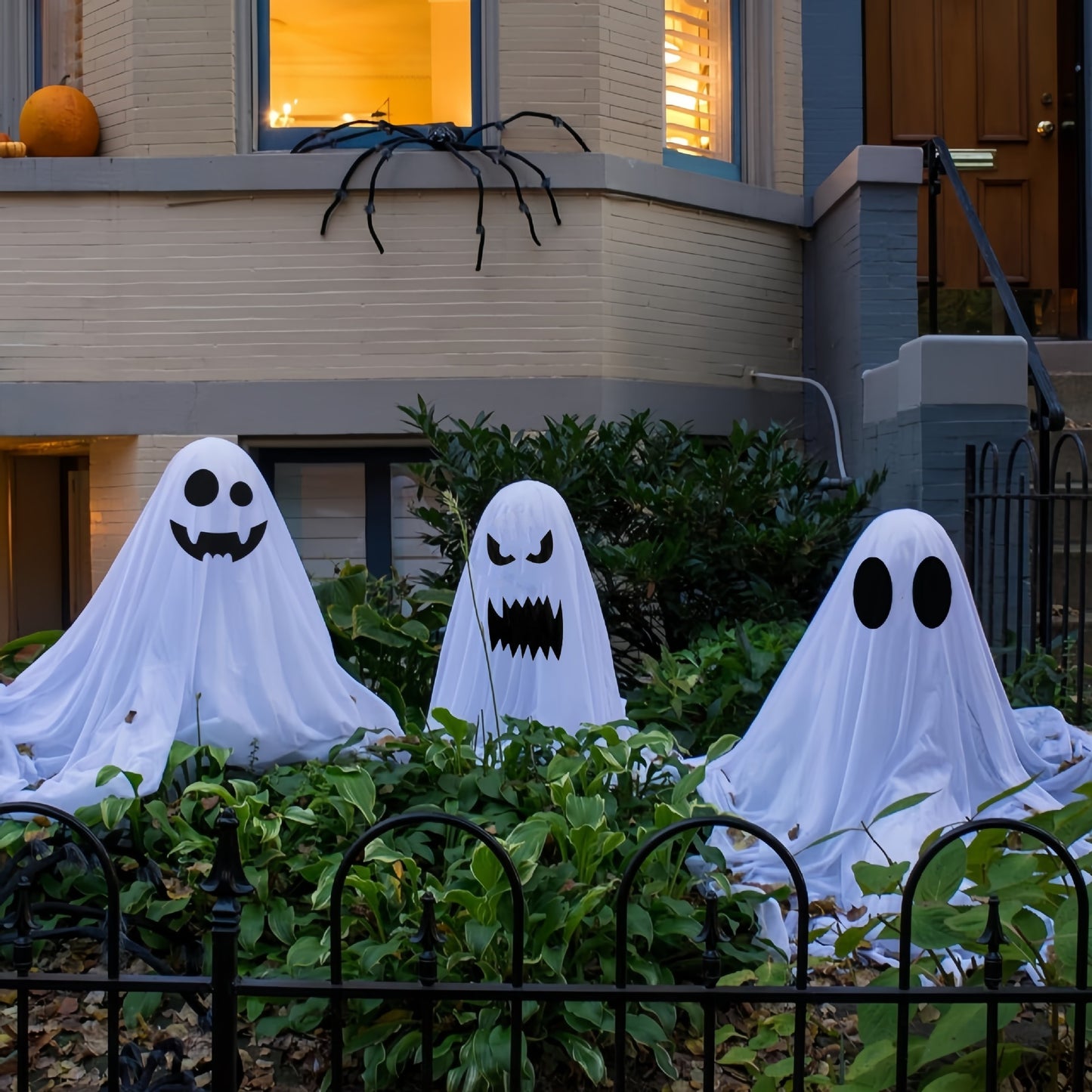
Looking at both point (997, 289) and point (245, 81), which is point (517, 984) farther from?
point (245, 81)

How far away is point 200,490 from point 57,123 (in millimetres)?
3778

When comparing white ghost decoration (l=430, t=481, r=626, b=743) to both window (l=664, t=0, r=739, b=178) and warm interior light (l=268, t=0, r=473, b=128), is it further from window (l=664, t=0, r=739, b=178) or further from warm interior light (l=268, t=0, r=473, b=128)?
window (l=664, t=0, r=739, b=178)

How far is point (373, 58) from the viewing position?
7.32 meters

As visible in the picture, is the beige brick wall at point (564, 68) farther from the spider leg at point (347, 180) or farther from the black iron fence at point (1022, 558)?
the black iron fence at point (1022, 558)

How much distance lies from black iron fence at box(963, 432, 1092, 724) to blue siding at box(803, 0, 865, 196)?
2.78 meters

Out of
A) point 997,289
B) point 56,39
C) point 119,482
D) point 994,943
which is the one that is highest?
point 56,39

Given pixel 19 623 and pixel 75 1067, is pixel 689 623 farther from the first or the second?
pixel 19 623

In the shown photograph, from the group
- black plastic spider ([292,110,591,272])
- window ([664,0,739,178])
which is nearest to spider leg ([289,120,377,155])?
black plastic spider ([292,110,591,272])

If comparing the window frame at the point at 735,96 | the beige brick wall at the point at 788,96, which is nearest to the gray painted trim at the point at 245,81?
the window frame at the point at 735,96

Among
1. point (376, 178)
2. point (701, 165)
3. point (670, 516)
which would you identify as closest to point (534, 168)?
point (376, 178)

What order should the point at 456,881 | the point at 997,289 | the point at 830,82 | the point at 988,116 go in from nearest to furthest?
the point at 456,881 < the point at 997,289 < the point at 830,82 < the point at 988,116

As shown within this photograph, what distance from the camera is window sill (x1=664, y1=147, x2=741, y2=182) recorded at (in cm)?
755

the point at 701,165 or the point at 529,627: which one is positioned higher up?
the point at 701,165

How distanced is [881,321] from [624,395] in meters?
1.50
